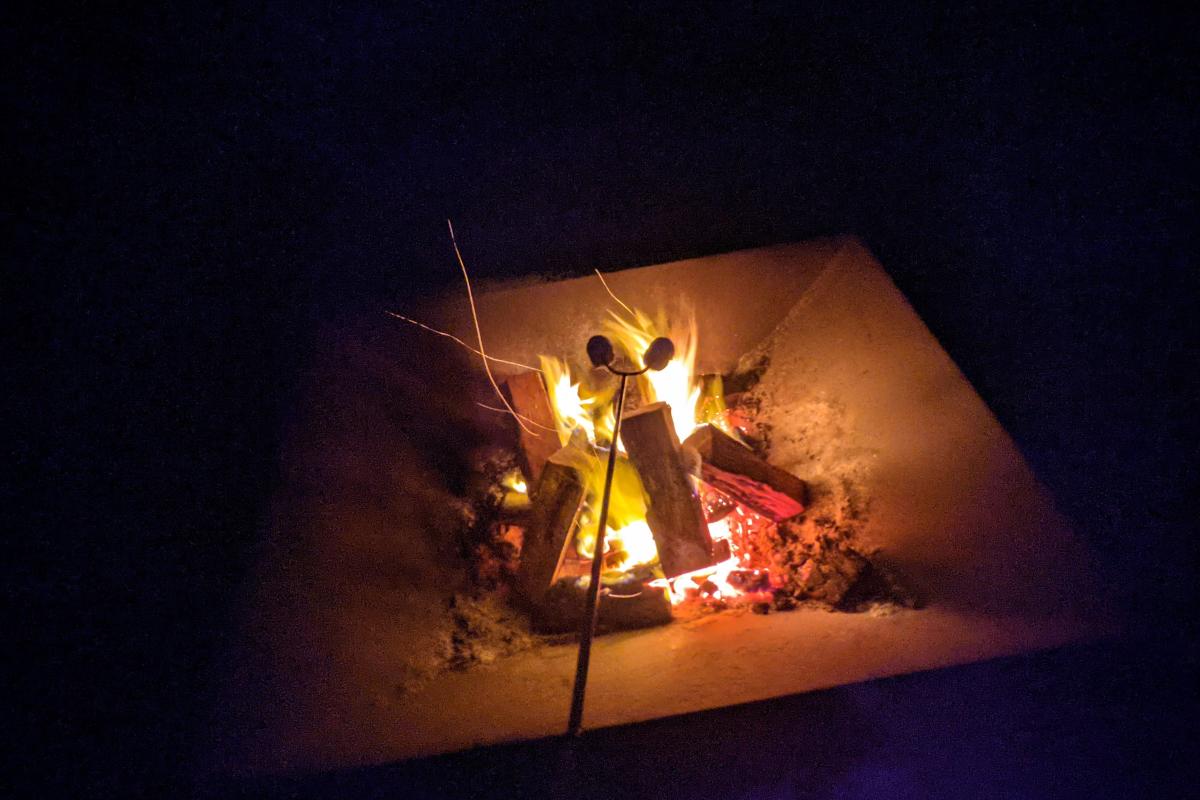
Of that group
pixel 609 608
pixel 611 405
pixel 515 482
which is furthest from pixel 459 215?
pixel 609 608

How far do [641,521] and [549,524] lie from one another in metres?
0.31

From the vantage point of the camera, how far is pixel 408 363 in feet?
6.30

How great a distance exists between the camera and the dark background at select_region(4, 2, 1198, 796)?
156cm

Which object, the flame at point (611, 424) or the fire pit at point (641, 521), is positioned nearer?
the fire pit at point (641, 521)

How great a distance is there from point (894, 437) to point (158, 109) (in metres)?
3.35

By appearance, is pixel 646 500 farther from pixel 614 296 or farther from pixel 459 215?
pixel 459 215

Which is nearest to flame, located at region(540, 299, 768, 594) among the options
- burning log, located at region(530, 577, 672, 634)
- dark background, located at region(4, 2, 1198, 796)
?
burning log, located at region(530, 577, 672, 634)

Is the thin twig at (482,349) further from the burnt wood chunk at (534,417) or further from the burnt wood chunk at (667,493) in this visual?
the burnt wood chunk at (667,493)

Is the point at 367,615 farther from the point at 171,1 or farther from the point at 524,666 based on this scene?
the point at 171,1

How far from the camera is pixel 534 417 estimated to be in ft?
6.65

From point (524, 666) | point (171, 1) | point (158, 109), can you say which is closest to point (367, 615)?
point (524, 666)

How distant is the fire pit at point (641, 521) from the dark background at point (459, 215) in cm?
14

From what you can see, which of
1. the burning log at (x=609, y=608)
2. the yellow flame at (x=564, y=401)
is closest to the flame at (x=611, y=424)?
the yellow flame at (x=564, y=401)

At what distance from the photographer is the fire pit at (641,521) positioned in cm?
120
